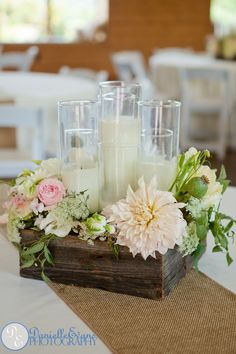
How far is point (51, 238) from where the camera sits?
1.11 metres

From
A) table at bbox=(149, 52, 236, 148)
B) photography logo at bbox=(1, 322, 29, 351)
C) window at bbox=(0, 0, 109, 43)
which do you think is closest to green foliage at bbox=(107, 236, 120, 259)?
photography logo at bbox=(1, 322, 29, 351)

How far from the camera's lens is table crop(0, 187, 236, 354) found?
1010mm

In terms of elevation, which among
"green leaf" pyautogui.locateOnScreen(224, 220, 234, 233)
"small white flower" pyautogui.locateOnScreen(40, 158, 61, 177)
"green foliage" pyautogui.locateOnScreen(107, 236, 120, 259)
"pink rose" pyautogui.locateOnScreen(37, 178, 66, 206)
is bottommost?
"green foliage" pyautogui.locateOnScreen(107, 236, 120, 259)

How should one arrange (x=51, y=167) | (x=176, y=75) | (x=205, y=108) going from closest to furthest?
(x=51, y=167), (x=205, y=108), (x=176, y=75)

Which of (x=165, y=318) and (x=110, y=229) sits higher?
(x=110, y=229)

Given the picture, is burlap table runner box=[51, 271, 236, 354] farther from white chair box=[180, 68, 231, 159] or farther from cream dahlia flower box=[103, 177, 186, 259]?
white chair box=[180, 68, 231, 159]

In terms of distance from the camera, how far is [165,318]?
1.04m

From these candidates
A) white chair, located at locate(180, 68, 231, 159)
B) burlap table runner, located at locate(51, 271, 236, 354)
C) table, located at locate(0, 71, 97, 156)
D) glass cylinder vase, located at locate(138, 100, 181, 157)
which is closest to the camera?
burlap table runner, located at locate(51, 271, 236, 354)

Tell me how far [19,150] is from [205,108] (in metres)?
2.19

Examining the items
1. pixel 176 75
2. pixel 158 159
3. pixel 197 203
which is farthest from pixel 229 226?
pixel 176 75

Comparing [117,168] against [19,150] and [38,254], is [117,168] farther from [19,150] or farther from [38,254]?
[19,150]

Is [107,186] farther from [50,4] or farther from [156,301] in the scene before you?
[50,4]

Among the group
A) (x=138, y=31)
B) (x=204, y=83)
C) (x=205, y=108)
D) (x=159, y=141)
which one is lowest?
(x=205, y=108)

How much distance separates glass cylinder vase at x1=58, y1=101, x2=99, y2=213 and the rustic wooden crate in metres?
0.10
